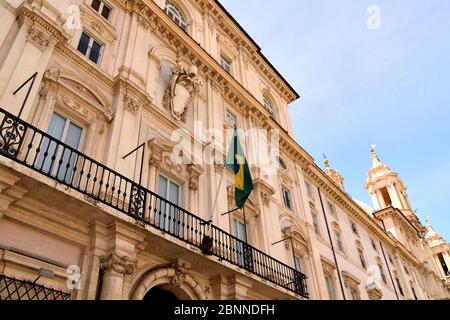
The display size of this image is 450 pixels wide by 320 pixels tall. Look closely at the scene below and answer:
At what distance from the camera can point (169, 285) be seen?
Answer: 9.76 m

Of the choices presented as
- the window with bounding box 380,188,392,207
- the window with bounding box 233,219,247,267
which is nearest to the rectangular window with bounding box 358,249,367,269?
the window with bounding box 233,219,247,267

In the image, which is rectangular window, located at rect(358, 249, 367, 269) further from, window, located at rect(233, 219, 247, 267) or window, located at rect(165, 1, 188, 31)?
window, located at rect(165, 1, 188, 31)

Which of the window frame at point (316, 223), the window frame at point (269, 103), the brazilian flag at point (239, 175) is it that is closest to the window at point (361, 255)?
the window frame at point (316, 223)

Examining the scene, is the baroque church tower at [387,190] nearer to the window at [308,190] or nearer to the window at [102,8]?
the window at [308,190]

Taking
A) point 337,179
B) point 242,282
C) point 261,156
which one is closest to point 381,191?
point 337,179

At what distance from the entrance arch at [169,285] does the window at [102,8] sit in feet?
29.4

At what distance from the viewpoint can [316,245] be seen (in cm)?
1831

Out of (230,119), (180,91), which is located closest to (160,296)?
(180,91)

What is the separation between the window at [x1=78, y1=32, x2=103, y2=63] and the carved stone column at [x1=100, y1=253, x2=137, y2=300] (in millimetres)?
6431

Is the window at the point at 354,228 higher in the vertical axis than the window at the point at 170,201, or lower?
higher

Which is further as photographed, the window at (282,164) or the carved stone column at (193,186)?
the window at (282,164)

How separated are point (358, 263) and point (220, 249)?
15156 mm

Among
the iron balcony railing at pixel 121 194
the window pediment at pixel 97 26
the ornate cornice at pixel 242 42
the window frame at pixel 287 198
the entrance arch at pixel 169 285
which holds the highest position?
the ornate cornice at pixel 242 42

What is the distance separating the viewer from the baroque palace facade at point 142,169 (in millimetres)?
7578
